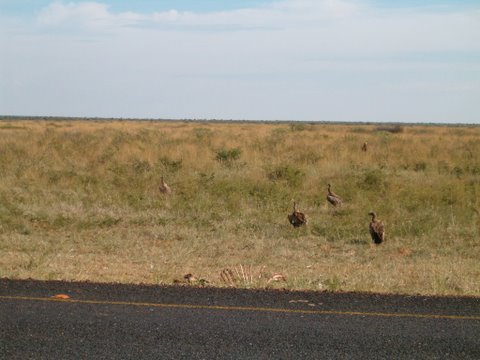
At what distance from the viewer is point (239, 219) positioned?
1393 centimetres

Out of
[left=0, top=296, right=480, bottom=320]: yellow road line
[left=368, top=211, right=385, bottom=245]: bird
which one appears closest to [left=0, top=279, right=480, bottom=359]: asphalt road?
[left=0, top=296, right=480, bottom=320]: yellow road line

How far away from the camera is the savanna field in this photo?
903 cm

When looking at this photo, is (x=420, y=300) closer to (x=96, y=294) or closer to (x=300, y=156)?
(x=96, y=294)

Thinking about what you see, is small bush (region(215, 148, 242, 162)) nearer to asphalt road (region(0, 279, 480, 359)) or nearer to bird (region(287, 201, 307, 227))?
bird (region(287, 201, 307, 227))

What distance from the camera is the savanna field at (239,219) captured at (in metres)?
9.03

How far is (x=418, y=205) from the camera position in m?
15.2

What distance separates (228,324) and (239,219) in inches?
312

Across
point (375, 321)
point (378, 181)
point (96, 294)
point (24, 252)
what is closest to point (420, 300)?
point (375, 321)

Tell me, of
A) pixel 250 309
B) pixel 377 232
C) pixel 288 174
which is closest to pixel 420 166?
pixel 288 174

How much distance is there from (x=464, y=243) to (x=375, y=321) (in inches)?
252

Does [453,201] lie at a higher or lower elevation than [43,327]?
higher

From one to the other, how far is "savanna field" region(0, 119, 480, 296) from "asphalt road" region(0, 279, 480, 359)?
2.78 feet

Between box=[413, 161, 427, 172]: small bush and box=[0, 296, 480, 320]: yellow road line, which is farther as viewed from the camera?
box=[413, 161, 427, 172]: small bush

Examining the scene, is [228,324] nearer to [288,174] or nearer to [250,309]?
[250,309]
